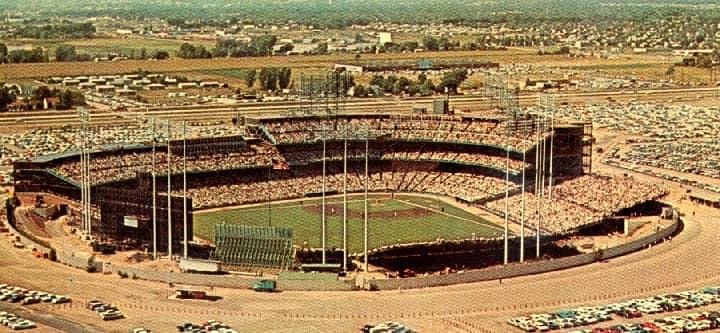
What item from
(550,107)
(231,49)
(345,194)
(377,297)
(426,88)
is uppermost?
(550,107)

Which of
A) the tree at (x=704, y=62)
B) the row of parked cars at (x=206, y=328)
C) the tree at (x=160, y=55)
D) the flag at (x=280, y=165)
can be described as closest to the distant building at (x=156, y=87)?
the tree at (x=160, y=55)

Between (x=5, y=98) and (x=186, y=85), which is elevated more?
(x=5, y=98)

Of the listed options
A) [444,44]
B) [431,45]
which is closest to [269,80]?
[431,45]

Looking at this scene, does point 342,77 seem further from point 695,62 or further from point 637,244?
point 695,62

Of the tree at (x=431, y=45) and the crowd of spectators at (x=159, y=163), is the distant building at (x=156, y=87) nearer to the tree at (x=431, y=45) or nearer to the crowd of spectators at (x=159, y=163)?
the crowd of spectators at (x=159, y=163)

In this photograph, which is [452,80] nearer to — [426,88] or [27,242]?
[426,88]

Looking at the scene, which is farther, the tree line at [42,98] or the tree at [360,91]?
the tree at [360,91]

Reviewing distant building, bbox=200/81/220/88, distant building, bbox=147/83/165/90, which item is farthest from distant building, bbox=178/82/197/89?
distant building, bbox=147/83/165/90
